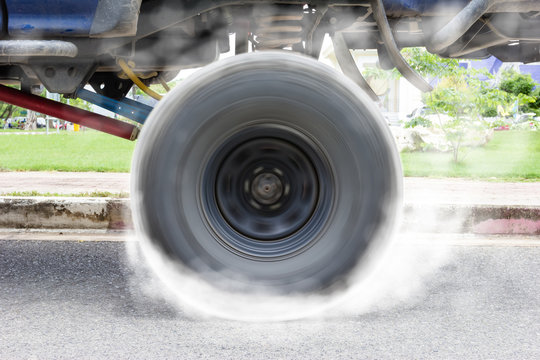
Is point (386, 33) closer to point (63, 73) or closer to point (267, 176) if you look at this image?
point (267, 176)

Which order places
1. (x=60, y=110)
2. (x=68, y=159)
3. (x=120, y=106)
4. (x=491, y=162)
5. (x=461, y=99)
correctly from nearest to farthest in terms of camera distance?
(x=60, y=110) → (x=120, y=106) → (x=461, y=99) → (x=491, y=162) → (x=68, y=159)

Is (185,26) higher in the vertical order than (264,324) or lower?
higher

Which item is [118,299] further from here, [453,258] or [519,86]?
[519,86]

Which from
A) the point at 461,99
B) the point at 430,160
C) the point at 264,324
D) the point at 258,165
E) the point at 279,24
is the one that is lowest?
the point at 264,324

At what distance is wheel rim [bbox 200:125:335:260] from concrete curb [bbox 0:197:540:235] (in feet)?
8.13

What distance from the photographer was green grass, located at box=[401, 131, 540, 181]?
788 centimetres

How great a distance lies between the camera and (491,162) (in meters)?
9.55

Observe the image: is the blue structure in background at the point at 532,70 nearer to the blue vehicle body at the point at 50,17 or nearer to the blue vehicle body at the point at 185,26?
the blue vehicle body at the point at 185,26

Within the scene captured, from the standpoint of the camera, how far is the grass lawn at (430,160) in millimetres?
8055

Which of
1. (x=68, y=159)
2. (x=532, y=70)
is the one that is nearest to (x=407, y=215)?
(x=68, y=159)

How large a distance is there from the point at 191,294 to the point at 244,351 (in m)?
0.32

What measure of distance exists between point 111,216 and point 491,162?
22.2ft

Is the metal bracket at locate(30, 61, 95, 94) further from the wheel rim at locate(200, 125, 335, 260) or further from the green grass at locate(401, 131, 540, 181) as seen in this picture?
the green grass at locate(401, 131, 540, 181)

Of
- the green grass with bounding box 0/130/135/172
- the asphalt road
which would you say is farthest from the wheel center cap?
the green grass with bounding box 0/130/135/172
